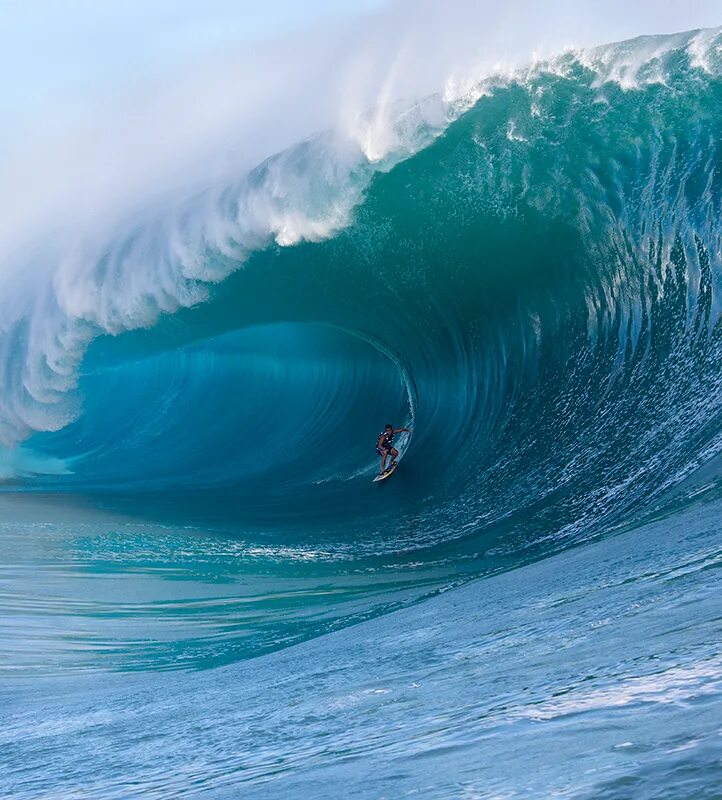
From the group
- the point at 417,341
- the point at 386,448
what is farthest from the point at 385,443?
the point at 417,341

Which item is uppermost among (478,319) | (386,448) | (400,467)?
(478,319)

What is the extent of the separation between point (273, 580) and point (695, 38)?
6.79 meters

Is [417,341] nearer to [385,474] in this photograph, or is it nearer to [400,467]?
[400,467]

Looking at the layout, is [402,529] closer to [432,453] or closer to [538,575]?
[432,453]

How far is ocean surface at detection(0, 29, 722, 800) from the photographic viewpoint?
116 inches

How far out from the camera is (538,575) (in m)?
5.14

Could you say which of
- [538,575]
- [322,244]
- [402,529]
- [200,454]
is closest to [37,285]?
[200,454]

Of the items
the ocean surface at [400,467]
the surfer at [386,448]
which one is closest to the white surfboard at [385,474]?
the surfer at [386,448]

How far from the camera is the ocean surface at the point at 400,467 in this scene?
2945mm

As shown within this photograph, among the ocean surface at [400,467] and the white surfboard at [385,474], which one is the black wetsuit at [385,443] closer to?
the white surfboard at [385,474]

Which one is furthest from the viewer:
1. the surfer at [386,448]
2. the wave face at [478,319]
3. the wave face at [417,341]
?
the surfer at [386,448]

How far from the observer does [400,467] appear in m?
9.66

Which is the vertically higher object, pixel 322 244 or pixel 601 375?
pixel 322 244

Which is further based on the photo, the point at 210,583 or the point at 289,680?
the point at 210,583
